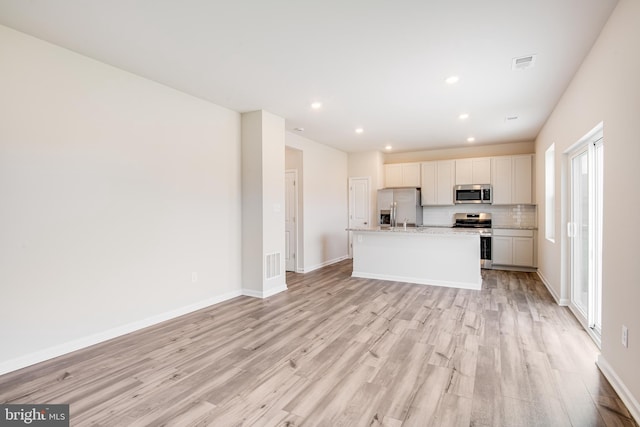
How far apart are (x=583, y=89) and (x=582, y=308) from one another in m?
2.44

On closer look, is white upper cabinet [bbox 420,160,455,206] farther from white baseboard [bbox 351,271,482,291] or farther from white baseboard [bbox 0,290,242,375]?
white baseboard [bbox 0,290,242,375]

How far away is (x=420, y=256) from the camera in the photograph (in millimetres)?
5504

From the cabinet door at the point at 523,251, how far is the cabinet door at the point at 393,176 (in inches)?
113

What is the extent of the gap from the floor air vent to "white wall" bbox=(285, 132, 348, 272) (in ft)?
5.14

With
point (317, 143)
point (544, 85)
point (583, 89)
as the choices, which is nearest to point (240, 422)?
point (583, 89)

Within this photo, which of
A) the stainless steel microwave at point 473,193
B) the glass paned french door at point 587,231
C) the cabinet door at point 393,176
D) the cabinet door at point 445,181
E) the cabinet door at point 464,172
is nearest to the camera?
the glass paned french door at point 587,231

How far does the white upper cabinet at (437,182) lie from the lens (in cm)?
734

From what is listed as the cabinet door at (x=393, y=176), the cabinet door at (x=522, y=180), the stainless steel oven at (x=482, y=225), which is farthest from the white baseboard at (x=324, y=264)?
the cabinet door at (x=522, y=180)

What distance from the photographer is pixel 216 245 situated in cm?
445

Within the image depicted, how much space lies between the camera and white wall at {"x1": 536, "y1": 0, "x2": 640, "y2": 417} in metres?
2.00

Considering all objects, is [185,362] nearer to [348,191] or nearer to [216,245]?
[216,245]

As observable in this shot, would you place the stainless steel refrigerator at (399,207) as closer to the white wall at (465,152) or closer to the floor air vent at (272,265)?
the white wall at (465,152)

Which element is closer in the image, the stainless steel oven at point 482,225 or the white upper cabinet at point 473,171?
the stainless steel oven at point 482,225

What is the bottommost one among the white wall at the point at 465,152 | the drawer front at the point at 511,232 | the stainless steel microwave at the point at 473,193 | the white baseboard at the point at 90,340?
the white baseboard at the point at 90,340
